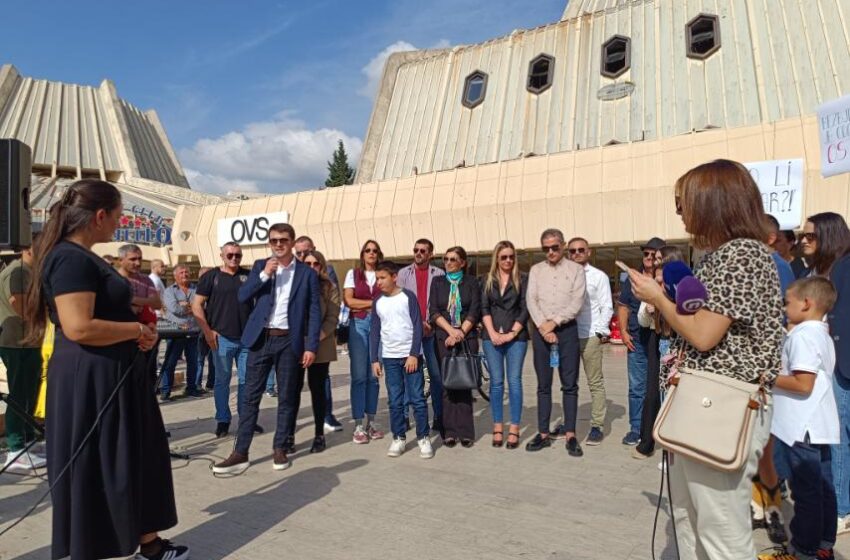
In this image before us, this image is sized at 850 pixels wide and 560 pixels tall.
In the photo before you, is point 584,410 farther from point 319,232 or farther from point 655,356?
point 319,232

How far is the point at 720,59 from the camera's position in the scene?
1827 centimetres

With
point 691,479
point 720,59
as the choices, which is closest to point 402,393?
point 691,479

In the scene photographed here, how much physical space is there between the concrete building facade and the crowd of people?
8.64 m

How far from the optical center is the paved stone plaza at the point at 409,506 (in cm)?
356

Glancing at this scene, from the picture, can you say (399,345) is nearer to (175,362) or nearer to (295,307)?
(295,307)

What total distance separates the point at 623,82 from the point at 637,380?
16.4 m

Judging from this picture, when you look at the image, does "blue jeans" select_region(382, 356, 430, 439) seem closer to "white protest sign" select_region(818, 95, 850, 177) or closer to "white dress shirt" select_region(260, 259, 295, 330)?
"white dress shirt" select_region(260, 259, 295, 330)

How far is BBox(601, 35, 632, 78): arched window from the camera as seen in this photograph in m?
20.0

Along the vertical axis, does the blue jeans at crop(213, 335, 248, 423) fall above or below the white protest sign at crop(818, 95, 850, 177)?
below

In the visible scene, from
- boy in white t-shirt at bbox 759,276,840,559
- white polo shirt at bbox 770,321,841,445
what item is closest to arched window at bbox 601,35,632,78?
boy in white t-shirt at bbox 759,276,840,559

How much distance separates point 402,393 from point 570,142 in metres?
16.0

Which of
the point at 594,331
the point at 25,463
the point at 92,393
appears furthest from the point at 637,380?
the point at 25,463

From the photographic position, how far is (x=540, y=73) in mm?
21438

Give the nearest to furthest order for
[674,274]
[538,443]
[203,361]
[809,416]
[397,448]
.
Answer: [674,274] → [809,416] → [397,448] → [538,443] → [203,361]
